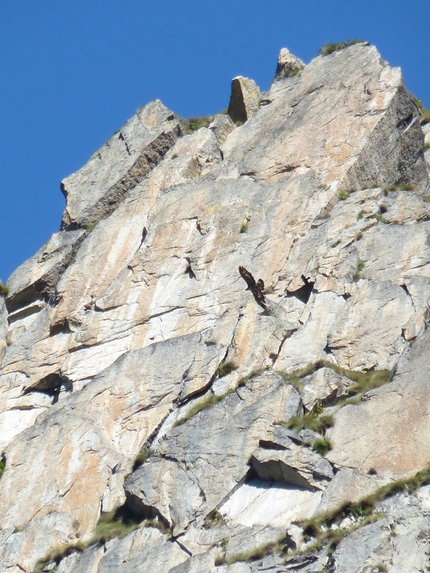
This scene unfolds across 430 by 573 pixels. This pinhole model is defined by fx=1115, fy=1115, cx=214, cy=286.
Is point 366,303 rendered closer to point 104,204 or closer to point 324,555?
point 324,555

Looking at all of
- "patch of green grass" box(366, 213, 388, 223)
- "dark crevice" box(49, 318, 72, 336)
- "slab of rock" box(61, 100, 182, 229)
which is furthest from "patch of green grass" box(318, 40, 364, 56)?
"dark crevice" box(49, 318, 72, 336)

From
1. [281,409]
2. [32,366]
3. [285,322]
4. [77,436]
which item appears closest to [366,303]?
[285,322]

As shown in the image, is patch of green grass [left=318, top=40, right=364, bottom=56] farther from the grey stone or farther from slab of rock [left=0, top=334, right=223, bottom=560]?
slab of rock [left=0, top=334, right=223, bottom=560]

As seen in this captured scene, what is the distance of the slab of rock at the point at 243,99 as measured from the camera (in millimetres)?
39594

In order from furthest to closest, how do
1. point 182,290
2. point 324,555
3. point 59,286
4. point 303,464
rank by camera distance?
point 59,286 → point 182,290 → point 303,464 → point 324,555

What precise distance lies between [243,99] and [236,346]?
14.8 metres

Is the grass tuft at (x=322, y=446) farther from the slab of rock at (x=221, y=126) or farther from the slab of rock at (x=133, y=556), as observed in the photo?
the slab of rock at (x=221, y=126)

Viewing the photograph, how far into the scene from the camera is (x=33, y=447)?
94.6 feet

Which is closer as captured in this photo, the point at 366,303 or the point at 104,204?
the point at 366,303

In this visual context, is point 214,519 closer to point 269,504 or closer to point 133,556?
point 269,504

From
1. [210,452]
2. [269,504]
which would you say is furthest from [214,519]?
[210,452]

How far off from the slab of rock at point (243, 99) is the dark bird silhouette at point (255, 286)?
10958mm

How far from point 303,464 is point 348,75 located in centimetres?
1740

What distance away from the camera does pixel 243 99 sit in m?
39.8
